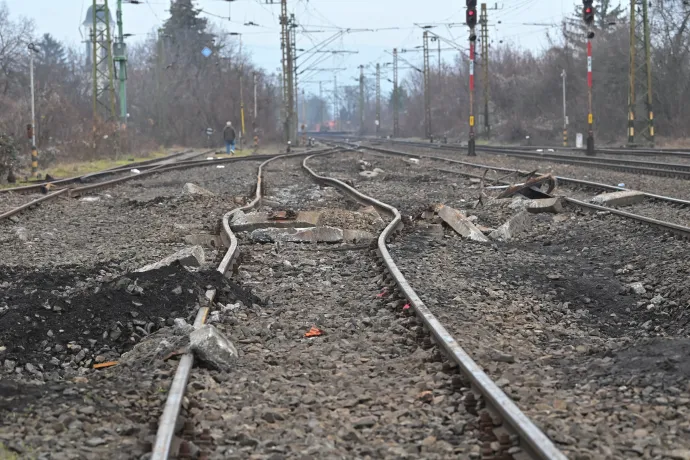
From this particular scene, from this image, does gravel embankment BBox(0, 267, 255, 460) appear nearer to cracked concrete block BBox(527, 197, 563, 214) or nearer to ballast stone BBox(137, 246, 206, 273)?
ballast stone BBox(137, 246, 206, 273)

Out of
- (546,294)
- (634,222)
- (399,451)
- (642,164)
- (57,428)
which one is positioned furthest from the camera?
(642,164)

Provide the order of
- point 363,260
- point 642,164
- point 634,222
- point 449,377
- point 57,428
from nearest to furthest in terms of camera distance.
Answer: point 57,428, point 449,377, point 363,260, point 634,222, point 642,164

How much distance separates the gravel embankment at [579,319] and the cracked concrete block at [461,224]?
0.19m

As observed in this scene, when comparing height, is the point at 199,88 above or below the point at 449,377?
above

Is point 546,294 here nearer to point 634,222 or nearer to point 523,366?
point 523,366

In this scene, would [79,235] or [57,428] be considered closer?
[57,428]

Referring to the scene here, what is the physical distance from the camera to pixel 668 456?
3.64 metres

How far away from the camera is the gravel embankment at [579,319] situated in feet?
13.5

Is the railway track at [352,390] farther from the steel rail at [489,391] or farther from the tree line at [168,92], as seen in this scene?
the tree line at [168,92]

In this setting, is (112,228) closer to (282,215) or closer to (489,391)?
(282,215)

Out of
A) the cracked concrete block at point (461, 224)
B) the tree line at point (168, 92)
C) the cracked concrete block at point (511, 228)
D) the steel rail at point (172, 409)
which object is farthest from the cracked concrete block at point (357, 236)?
the tree line at point (168, 92)

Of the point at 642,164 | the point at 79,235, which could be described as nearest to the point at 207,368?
the point at 79,235

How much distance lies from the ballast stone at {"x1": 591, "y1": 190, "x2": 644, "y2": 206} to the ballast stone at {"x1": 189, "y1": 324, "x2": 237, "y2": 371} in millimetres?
10157

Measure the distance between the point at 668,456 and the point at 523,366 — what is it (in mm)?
1551
